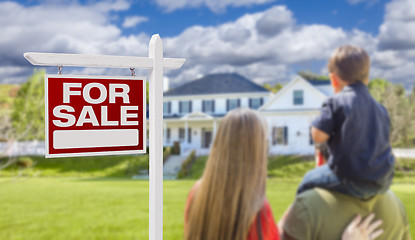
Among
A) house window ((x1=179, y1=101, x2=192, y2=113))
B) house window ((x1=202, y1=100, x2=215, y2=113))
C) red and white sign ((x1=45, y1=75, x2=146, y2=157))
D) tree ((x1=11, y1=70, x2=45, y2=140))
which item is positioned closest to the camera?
red and white sign ((x1=45, y1=75, x2=146, y2=157))

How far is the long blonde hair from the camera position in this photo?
1505 mm

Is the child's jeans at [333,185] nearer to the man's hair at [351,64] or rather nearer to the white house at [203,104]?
the man's hair at [351,64]

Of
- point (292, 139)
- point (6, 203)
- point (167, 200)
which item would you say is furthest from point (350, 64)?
point (292, 139)

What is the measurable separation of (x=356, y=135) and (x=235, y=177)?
26.3 inches

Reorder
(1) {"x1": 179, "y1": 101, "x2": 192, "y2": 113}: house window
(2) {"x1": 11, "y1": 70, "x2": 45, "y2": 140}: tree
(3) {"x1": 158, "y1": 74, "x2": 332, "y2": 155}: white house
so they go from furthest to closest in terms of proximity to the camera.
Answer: (1) {"x1": 179, "y1": 101, "x2": 192, "y2": 113}: house window
(2) {"x1": 11, "y1": 70, "x2": 45, "y2": 140}: tree
(3) {"x1": 158, "y1": 74, "x2": 332, "y2": 155}: white house

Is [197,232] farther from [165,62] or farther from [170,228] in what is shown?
[170,228]

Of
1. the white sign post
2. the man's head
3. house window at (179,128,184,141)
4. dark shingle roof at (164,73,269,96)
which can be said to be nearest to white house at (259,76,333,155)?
dark shingle roof at (164,73,269,96)

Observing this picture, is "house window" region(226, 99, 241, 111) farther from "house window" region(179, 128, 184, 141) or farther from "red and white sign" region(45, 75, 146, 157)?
"red and white sign" region(45, 75, 146, 157)

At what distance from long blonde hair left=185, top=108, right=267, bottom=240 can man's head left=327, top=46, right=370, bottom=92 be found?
2.04 ft

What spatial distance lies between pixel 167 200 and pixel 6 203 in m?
4.09

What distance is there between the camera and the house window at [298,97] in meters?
15.0

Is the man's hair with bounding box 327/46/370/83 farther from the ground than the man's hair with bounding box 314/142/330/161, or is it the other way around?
the man's hair with bounding box 327/46/370/83

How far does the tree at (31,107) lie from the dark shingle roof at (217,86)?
5.92m

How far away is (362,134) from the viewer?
1793 mm
